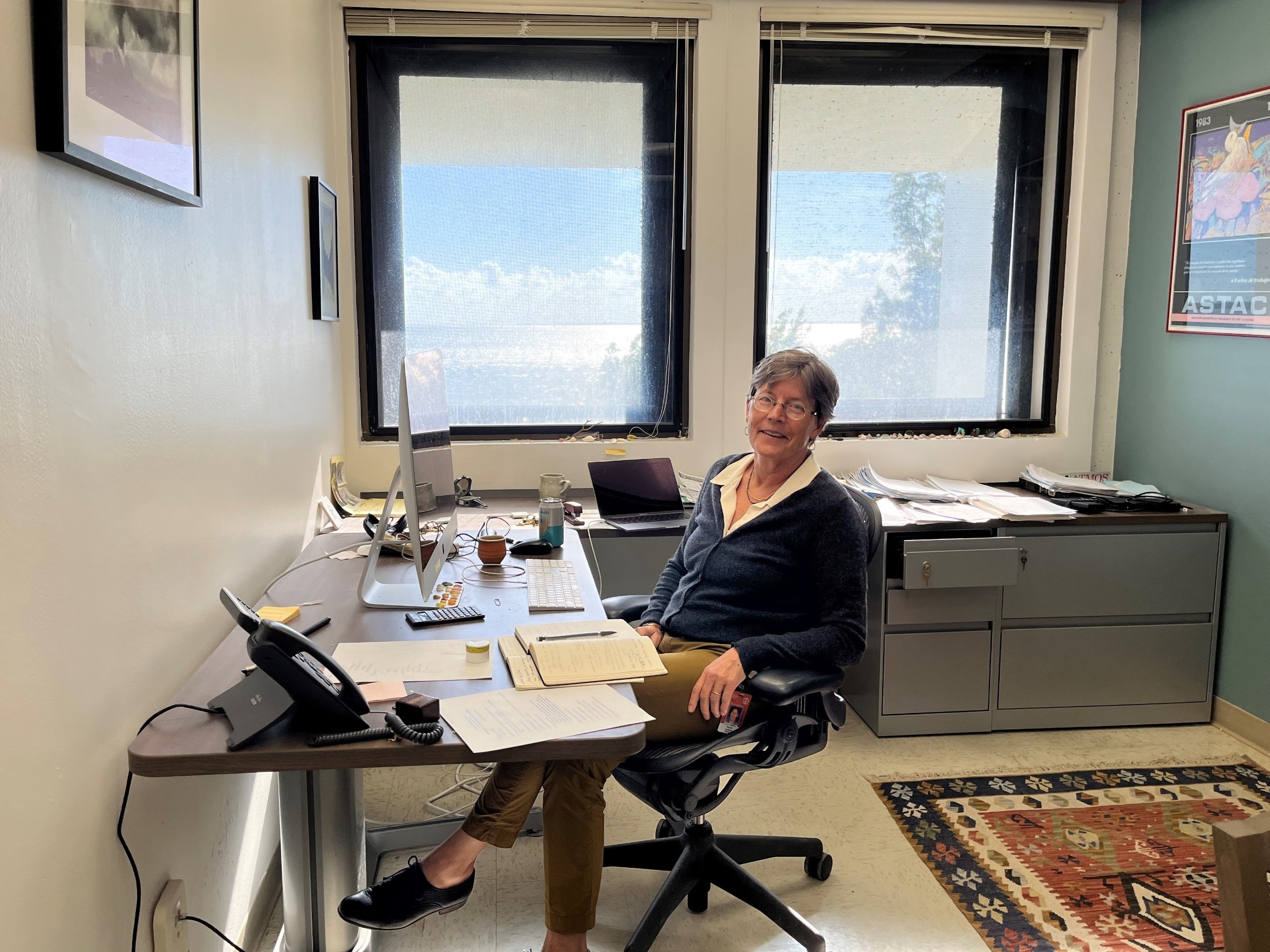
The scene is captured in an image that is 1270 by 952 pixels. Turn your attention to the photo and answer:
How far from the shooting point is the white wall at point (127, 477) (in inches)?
46.7

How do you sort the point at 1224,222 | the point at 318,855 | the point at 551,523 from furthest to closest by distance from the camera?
the point at 1224,222, the point at 551,523, the point at 318,855

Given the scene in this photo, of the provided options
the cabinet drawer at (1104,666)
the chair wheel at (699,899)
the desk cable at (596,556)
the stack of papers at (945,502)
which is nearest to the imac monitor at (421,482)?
the desk cable at (596,556)

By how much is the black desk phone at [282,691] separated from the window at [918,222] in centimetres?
251

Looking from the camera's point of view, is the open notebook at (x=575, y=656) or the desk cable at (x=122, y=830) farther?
the open notebook at (x=575, y=656)

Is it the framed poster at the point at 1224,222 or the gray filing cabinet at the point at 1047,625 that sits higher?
the framed poster at the point at 1224,222

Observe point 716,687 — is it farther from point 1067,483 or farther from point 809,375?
point 1067,483

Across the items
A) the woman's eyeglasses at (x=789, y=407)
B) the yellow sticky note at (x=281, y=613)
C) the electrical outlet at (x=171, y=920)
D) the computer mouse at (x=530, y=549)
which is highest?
the woman's eyeglasses at (x=789, y=407)

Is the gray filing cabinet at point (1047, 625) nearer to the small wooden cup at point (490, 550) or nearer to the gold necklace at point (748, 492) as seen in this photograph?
the gold necklace at point (748, 492)

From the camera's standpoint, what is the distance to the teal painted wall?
121 inches

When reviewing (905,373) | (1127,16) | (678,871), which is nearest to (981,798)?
(678,871)

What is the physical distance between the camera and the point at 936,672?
124 inches

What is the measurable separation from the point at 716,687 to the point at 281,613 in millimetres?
877

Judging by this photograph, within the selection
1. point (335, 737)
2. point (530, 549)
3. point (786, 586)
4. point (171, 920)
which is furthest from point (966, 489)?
point (171, 920)

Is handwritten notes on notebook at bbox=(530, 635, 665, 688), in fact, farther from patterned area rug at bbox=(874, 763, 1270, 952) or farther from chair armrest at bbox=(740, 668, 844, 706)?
patterned area rug at bbox=(874, 763, 1270, 952)
